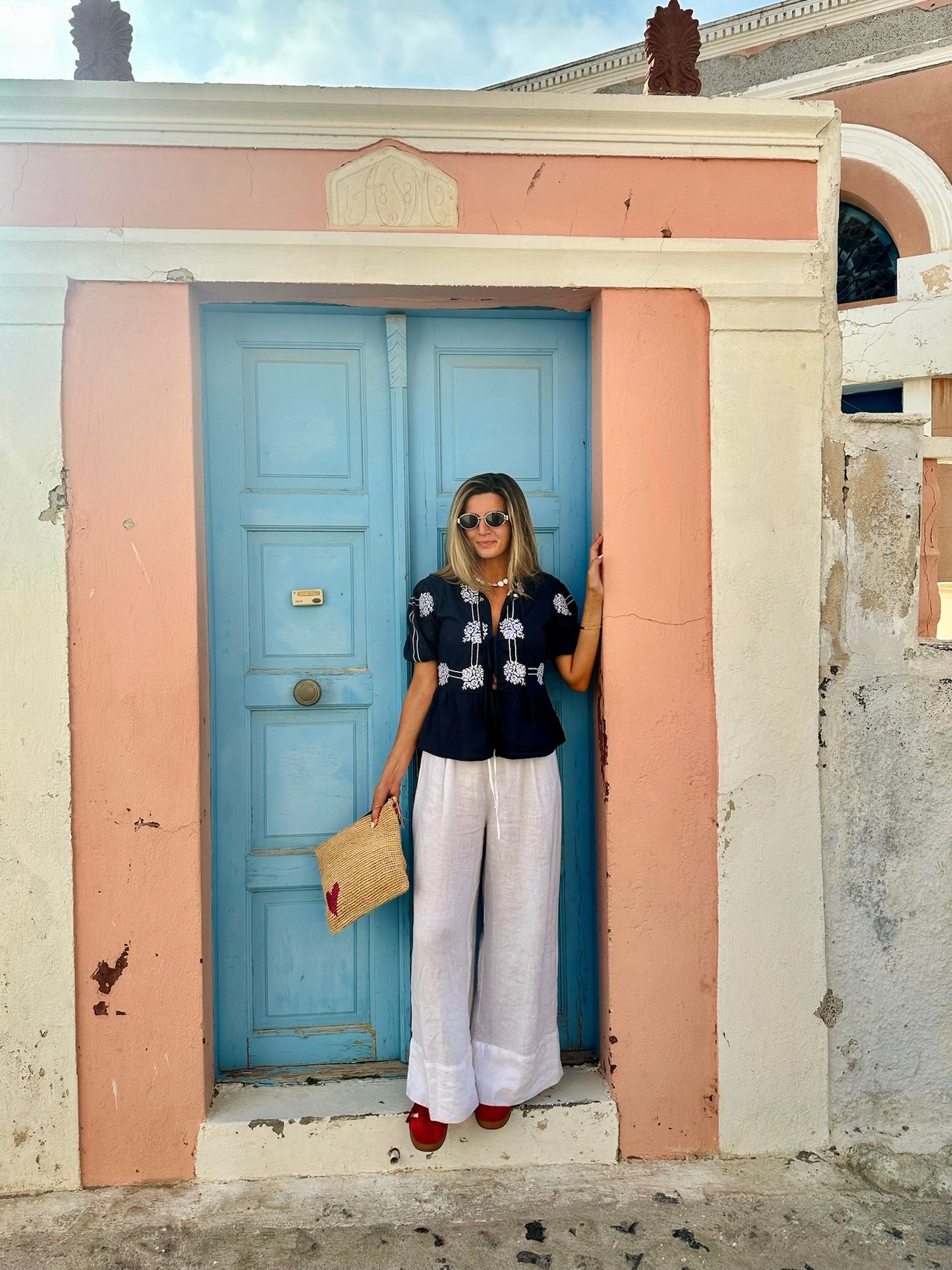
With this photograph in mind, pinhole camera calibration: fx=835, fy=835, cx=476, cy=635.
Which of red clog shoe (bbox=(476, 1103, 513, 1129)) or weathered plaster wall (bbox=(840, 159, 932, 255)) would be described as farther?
weathered plaster wall (bbox=(840, 159, 932, 255))

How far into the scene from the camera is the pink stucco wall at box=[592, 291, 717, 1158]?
270 centimetres

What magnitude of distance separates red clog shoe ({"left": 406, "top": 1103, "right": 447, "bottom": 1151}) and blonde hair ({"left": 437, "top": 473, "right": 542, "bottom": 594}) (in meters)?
1.63

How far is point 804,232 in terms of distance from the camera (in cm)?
273

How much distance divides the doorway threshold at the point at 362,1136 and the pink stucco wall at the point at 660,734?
0.15m

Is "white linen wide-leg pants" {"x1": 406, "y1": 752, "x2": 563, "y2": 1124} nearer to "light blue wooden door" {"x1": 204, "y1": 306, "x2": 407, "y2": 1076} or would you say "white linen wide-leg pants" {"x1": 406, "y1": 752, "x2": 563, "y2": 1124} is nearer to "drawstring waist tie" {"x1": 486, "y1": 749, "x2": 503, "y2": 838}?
"drawstring waist tie" {"x1": 486, "y1": 749, "x2": 503, "y2": 838}

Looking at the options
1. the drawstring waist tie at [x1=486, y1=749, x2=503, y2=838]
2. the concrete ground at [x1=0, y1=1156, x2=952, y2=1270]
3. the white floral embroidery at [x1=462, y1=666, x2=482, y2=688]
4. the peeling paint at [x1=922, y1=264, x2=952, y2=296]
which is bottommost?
the concrete ground at [x1=0, y1=1156, x2=952, y2=1270]

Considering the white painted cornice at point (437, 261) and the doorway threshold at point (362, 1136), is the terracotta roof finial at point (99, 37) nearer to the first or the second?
the white painted cornice at point (437, 261)

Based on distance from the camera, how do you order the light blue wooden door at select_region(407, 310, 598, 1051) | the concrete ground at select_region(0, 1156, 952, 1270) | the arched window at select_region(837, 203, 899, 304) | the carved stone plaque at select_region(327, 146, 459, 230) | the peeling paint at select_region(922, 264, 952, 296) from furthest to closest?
the arched window at select_region(837, 203, 899, 304) → the peeling paint at select_region(922, 264, 952, 296) → the light blue wooden door at select_region(407, 310, 598, 1051) → the carved stone plaque at select_region(327, 146, 459, 230) → the concrete ground at select_region(0, 1156, 952, 1270)

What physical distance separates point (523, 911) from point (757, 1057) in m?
0.92

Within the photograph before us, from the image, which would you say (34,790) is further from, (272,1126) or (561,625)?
(561,625)

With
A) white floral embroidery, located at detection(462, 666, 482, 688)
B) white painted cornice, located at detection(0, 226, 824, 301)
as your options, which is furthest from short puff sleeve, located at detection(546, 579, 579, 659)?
white painted cornice, located at detection(0, 226, 824, 301)

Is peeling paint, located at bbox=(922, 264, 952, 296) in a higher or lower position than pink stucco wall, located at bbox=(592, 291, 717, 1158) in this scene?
higher

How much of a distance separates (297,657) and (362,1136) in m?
1.53

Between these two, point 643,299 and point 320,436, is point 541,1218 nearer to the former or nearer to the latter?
point 320,436
